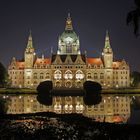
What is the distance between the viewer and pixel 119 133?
2606 cm

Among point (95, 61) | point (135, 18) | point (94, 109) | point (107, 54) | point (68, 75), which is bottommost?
point (94, 109)

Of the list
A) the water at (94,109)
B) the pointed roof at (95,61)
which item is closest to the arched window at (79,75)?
the pointed roof at (95,61)

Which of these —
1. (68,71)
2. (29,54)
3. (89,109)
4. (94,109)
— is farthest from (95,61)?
(94,109)

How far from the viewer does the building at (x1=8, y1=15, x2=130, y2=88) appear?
17512cm

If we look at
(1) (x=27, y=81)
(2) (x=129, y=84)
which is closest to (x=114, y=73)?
(2) (x=129, y=84)

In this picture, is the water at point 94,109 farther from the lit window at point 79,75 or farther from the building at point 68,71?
the lit window at point 79,75

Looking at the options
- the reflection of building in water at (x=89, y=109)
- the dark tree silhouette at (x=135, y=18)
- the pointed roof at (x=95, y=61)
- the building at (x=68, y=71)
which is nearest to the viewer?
the dark tree silhouette at (x=135, y=18)

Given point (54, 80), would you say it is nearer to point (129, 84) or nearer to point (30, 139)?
point (129, 84)

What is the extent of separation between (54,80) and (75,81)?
8.37 metres

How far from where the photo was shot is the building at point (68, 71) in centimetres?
17512

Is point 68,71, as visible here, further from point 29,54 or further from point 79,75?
point 29,54

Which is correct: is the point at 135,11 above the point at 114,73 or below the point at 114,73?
below

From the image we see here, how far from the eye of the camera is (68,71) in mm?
176875

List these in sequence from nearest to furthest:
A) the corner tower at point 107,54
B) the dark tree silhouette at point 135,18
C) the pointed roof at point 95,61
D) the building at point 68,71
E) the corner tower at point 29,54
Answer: the dark tree silhouette at point 135,18 < the building at point 68,71 < the pointed roof at point 95,61 < the corner tower at point 29,54 < the corner tower at point 107,54
